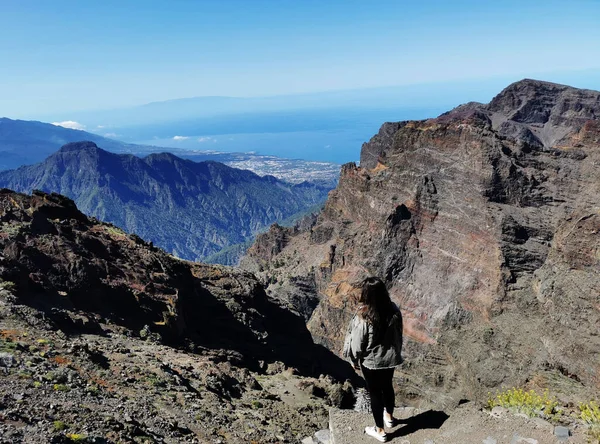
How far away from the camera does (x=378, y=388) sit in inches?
375

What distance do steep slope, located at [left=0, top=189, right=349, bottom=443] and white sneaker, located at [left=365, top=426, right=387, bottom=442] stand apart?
6597 millimetres

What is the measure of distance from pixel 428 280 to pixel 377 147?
54175 millimetres

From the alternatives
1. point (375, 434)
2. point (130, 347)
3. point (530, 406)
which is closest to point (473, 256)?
point (130, 347)

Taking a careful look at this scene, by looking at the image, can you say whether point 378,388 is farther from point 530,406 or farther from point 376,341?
point 530,406

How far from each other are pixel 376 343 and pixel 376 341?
0.15 feet

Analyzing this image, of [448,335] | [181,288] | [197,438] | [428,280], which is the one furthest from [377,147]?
[197,438]

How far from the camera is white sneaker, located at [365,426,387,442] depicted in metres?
9.52

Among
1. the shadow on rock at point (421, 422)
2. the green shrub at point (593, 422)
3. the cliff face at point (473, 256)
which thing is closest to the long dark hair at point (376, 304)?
the shadow on rock at point (421, 422)

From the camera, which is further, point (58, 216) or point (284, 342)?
point (284, 342)

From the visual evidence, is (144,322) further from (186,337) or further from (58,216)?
(58,216)

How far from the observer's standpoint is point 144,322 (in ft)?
84.2

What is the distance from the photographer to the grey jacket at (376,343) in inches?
362

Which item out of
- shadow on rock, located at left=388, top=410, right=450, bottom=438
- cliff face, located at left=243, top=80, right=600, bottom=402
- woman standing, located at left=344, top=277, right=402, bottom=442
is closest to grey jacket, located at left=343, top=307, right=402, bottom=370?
woman standing, located at left=344, top=277, right=402, bottom=442

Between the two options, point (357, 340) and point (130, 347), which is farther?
point (130, 347)
